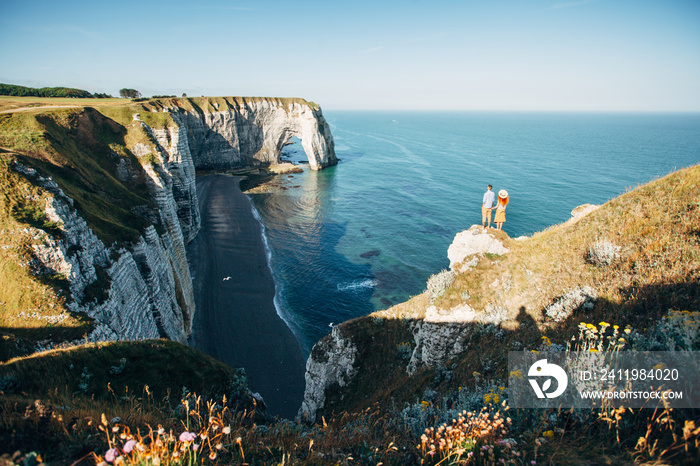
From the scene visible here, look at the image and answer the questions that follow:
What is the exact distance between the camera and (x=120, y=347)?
11.2 metres

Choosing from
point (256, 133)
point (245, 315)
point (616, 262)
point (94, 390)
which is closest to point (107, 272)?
point (94, 390)

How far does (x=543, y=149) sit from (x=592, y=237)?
129 meters

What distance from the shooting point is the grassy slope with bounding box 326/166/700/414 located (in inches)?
308

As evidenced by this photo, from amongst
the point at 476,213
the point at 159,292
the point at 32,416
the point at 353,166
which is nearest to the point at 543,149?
the point at 353,166

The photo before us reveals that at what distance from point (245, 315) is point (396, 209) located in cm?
3866

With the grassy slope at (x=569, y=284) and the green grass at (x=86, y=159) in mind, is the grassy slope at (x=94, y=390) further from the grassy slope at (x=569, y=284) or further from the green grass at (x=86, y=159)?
the green grass at (x=86, y=159)

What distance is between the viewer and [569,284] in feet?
33.7

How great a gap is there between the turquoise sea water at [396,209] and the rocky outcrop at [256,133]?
32.2 feet

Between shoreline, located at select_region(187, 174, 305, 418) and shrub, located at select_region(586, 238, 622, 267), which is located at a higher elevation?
shrub, located at select_region(586, 238, 622, 267)

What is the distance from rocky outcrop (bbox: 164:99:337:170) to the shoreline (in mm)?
37541

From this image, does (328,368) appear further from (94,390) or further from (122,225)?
(122,225)

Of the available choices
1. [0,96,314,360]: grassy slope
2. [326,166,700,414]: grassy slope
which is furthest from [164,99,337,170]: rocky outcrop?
[326,166,700,414]: grassy slope

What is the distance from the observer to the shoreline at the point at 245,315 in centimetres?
2609

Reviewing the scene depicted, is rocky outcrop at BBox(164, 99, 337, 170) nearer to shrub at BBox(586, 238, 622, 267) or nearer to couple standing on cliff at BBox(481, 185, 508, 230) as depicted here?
couple standing on cliff at BBox(481, 185, 508, 230)
